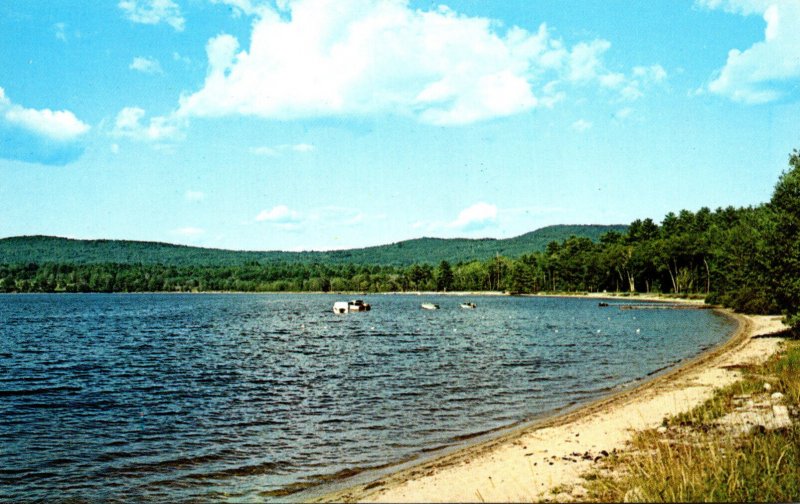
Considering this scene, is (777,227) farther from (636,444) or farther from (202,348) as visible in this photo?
(202,348)

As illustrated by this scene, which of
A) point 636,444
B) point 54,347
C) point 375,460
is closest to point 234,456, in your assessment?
point 375,460

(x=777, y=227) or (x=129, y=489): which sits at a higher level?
(x=777, y=227)

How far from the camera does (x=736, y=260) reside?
7794cm

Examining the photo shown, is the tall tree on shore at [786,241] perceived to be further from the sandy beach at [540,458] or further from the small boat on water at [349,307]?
the small boat on water at [349,307]

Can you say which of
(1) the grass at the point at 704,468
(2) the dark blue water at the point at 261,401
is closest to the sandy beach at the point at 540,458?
(1) the grass at the point at 704,468

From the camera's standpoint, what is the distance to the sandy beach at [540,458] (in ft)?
41.5

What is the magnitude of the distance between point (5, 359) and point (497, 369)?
37454mm

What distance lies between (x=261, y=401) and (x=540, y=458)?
1557 cm

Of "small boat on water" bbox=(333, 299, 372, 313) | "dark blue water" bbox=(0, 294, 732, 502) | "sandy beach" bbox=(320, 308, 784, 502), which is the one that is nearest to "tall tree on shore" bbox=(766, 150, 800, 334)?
"dark blue water" bbox=(0, 294, 732, 502)

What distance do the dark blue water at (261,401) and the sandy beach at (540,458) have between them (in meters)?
2.07

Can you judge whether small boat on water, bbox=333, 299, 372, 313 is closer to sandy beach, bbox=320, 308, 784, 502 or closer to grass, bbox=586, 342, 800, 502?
sandy beach, bbox=320, 308, 784, 502

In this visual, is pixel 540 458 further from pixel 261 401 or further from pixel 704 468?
pixel 261 401

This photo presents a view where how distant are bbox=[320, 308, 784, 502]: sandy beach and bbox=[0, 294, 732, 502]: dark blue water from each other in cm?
207

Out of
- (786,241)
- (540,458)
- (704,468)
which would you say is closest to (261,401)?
(540,458)
